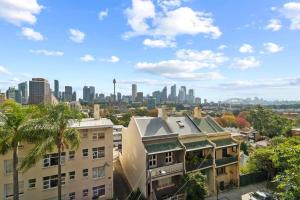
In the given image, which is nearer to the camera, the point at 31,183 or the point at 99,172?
the point at 31,183

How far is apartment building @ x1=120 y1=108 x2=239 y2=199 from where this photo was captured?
1141 inches

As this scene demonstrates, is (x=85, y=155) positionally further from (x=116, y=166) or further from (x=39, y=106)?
(x=116, y=166)

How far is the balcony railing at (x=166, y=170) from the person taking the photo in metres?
28.3

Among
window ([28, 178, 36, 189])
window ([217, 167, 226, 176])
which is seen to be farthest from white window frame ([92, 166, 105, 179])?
window ([217, 167, 226, 176])

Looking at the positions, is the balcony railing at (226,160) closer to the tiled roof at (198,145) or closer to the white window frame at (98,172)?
the tiled roof at (198,145)

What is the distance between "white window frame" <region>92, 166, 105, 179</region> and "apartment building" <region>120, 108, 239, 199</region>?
4.24 meters

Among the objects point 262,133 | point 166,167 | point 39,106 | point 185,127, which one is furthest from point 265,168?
point 262,133

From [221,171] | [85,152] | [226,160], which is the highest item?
[85,152]

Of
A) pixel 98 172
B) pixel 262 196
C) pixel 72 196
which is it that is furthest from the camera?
pixel 262 196

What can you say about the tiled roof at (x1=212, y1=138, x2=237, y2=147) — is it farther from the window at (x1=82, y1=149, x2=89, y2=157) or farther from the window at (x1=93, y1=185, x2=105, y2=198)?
the window at (x1=82, y1=149, x2=89, y2=157)

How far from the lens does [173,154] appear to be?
31062 millimetres

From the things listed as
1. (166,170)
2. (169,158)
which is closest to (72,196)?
(166,170)

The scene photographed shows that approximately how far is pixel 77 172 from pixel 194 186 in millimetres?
13159

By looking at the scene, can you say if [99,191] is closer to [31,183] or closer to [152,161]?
[152,161]
